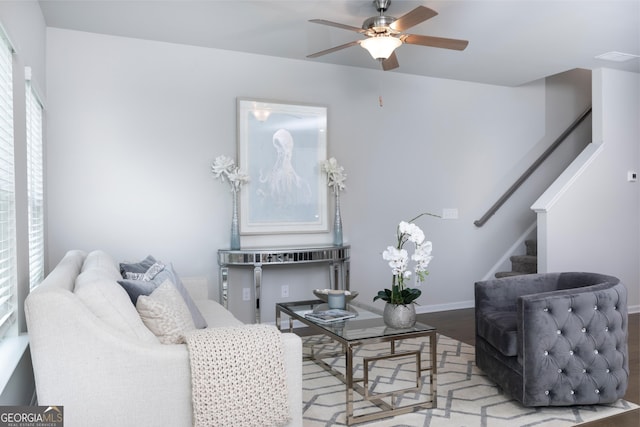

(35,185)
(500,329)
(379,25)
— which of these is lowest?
(500,329)

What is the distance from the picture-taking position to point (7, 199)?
2.22 meters

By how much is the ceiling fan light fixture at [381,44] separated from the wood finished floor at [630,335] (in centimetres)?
243

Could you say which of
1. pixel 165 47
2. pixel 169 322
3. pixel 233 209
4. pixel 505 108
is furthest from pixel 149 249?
pixel 505 108

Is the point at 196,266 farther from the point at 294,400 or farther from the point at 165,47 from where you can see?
the point at 294,400

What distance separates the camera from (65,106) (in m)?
3.84

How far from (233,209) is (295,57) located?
1.51 meters

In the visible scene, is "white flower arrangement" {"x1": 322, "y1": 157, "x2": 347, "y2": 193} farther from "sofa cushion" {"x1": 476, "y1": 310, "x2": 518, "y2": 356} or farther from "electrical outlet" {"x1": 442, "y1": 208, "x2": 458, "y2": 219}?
"sofa cushion" {"x1": 476, "y1": 310, "x2": 518, "y2": 356}

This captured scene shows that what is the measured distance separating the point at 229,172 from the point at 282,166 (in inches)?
19.8

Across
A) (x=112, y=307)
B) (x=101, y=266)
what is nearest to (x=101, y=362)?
(x=112, y=307)

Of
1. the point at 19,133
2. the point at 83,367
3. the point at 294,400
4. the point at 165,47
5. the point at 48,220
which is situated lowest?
the point at 294,400

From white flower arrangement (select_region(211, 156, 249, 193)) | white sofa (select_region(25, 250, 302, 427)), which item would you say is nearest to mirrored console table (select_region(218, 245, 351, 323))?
white flower arrangement (select_region(211, 156, 249, 193))

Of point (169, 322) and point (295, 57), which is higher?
point (295, 57)

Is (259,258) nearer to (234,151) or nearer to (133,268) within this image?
(234,151)

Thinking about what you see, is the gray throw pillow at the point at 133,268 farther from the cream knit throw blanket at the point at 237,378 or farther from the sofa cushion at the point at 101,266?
the cream knit throw blanket at the point at 237,378
